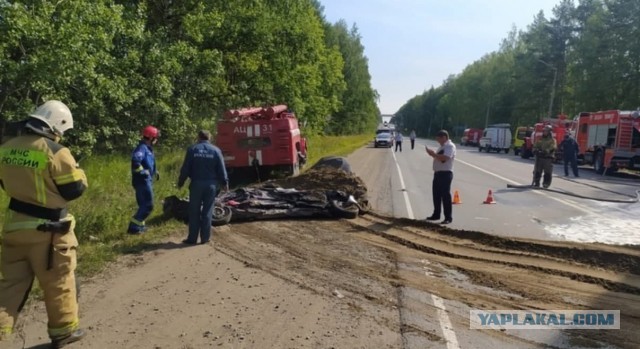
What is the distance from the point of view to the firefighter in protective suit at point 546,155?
1557 cm

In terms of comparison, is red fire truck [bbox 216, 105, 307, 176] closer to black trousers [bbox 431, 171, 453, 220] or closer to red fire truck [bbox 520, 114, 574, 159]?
black trousers [bbox 431, 171, 453, 220]

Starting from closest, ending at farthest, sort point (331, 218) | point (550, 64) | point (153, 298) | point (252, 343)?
point (252, 343) < point (153, 298) < point (331, 218) < point (550, 64)

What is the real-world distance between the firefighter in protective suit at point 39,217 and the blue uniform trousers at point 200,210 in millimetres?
3626

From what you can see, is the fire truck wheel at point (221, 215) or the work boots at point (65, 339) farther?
the fire truck wheel at point (221, 215)

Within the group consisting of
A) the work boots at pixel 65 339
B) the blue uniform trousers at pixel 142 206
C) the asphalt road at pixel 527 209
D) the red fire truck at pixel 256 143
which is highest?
the red fire truck at pixel 256 143

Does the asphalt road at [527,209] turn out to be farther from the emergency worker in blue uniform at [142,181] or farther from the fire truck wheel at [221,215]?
the emergency worker in blue uniform at [142,181]

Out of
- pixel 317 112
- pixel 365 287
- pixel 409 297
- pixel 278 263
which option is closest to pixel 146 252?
pixel 278 263

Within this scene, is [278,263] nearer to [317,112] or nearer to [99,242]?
[99,242]

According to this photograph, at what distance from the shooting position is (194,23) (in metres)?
19.1

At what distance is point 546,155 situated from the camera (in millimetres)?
15578

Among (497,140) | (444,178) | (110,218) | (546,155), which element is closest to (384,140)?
(497,140)

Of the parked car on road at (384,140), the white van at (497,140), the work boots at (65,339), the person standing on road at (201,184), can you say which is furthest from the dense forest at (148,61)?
the white van at (497,140)

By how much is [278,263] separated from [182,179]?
2.16m

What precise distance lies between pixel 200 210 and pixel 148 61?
10.3 metres
